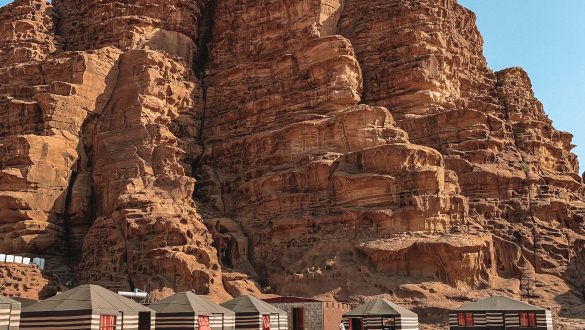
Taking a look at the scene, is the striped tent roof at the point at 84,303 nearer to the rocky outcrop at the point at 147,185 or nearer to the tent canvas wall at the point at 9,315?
the tent canvas wall at the point at 9,315

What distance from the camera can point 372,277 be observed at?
172 ft

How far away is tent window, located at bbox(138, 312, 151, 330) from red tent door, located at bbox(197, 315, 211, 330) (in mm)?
2486

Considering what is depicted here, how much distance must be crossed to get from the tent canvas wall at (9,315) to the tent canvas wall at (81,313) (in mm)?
1247

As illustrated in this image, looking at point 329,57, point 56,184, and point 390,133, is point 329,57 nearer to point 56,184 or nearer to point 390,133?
point 390,133

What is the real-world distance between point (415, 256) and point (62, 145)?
1349 inches

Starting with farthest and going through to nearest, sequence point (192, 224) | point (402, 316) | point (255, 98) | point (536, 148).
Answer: point (255, 98) < point (536, 148) < point (192, 224) < point (402, 316)

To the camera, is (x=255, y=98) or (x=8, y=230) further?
(x=255, y=98)

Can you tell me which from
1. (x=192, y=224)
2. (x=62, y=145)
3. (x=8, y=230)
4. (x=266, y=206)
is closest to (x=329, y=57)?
(x=266, y=206)

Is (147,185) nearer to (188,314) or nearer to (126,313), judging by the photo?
(188,314)

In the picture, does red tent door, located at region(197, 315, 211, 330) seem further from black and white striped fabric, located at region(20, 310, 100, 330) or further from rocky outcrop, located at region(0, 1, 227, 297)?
rocky outcrop, located at region(0, 1, 227, 297)

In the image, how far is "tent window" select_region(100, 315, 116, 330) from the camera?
92.1 feet

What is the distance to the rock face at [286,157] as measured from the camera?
54062 mm

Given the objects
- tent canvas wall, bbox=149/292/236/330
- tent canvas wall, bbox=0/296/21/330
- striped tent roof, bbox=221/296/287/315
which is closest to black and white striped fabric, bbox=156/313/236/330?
tent canvas wall, bbox=149/292/236/330

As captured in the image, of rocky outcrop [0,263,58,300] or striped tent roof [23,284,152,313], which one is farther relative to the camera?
rocky outcrop [0,263,58,300]
